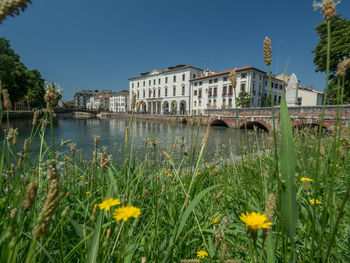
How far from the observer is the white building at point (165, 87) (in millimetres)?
43656

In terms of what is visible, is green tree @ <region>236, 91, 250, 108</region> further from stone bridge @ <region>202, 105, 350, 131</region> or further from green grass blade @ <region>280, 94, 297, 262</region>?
green grass blade @ <region>280, 94, 297, 262</region>

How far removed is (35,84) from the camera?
35250 millimetres

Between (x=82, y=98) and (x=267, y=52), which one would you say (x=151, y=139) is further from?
(x=82, y=98)

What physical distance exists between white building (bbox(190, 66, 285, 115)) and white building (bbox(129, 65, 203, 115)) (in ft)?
7.71

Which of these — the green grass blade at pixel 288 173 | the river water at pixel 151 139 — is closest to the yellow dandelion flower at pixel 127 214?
the green grass blade at pixel 288 173

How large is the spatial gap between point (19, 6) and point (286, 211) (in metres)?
0.81

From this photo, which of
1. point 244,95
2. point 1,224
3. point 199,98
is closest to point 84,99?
point 199,98

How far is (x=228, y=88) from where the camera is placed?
119 feet

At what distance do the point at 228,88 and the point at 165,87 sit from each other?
1792cm

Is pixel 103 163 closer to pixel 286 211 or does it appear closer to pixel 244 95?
pixel 286 211

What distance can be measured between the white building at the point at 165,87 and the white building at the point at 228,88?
7.71ft

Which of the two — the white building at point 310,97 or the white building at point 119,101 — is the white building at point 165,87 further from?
the white building at point 310,97

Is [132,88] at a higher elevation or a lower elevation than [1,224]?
higher

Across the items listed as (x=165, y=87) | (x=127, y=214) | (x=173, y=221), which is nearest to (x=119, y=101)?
(x=165, y=87)
